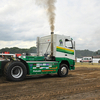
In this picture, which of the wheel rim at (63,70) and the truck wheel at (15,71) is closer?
the truck wheel at (15,71)

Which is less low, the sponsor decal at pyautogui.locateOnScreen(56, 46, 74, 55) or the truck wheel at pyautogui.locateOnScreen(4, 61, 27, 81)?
the sponsor decal at pyautogui.locateOnScreen(56, 46, 74, 55)

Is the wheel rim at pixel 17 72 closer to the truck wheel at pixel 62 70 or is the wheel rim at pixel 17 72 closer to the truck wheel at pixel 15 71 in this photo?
the truck wheel at pixel 15 71

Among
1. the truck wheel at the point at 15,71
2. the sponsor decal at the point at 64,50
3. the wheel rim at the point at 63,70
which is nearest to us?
the truck wheel at the point at 15,71

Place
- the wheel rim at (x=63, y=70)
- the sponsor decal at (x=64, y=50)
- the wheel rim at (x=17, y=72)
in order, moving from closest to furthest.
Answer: the wheel rim at (x=17, y=72) < the sponsor decal at (x=64, y=50) < the wheel rim at (x=63, y=70)

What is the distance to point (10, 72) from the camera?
320 inches

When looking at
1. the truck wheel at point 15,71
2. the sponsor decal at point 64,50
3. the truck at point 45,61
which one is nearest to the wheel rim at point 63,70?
the truck at point 45,61

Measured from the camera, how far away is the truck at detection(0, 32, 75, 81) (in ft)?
27.6

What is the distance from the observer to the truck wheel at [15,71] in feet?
26.5

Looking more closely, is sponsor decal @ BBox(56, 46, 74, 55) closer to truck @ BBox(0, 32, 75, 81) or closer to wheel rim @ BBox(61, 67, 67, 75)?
truck @ BBox(0, 32, 75, 81)

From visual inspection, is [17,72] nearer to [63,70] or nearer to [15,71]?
[15,71]

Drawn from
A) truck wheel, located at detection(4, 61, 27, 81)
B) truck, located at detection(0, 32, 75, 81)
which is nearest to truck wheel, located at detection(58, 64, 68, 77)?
truck, located at detection(0, 32, 75, 81)

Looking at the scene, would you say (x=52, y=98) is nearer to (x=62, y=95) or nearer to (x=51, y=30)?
(x=62, y=95)

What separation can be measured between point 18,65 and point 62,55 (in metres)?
3.64

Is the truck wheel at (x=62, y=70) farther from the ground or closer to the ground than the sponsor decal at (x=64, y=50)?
closer to the ground
